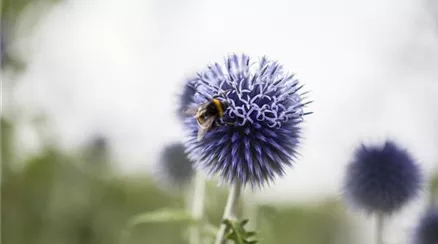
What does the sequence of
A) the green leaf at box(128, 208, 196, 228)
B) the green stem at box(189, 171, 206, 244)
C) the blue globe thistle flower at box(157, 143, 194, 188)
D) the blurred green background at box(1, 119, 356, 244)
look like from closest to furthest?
the green leaf at box(128, 208, 196, 228) < the green stem at box(189, 171, 206, 244) < the blue globe thistle flower at box(157, 143, 194, 188) < the blurred green background at box(1, 119, 356, 244)

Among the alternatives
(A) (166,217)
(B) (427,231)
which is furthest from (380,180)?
(A) (166,217)

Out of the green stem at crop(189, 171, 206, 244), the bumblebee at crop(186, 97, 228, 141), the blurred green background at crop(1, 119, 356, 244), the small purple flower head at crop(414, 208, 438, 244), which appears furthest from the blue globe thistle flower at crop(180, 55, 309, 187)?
the blurred green background at crop(1, 119, 356, 244)

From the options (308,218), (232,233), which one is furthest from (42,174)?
(232,233)

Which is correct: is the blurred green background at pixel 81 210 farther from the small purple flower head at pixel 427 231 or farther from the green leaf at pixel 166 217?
the green leaf at pixel 166 217

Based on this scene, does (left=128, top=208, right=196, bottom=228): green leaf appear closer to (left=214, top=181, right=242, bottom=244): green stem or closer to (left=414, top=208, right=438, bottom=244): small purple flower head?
(left=214, top=181, right=242, bottom=244): green stem

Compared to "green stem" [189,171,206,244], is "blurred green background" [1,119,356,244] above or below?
above

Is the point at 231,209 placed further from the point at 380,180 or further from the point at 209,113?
the point at 380,180

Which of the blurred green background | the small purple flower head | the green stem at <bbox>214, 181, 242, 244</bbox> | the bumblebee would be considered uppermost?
the blurred green background
